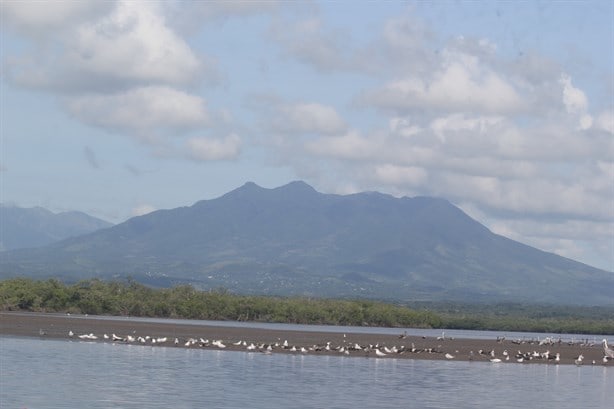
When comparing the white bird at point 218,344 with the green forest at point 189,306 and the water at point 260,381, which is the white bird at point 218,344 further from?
the green forest at point 189,306

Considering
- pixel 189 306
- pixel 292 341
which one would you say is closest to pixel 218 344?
pixel 292 341

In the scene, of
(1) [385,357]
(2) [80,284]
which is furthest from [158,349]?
(2) [80,284]

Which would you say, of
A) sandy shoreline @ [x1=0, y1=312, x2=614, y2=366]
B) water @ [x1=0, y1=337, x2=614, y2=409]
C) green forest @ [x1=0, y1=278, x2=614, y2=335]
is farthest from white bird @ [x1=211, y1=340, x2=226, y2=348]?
green forest @ [x1=0, y1=278, x2=614, y2=335]

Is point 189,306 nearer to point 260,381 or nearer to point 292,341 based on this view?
point 292,341

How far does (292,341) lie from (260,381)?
23802 millimetres

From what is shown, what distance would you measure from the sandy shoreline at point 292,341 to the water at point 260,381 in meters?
2.55

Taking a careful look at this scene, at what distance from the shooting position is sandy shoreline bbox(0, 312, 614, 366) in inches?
2366

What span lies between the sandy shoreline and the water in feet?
8.36

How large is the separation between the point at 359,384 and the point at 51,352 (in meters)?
14.4

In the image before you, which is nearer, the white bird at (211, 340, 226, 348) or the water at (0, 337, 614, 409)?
the water at (0, 337, 614, 409)

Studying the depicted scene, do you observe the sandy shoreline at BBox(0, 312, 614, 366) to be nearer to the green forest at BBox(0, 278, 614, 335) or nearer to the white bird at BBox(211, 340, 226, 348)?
the white bird at BBox(211, 340, 226, 348)

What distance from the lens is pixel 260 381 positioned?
140 feet

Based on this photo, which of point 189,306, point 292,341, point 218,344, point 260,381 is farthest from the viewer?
point 189,306

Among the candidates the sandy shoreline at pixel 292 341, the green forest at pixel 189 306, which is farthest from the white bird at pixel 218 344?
the green forest at pixel 189 306
